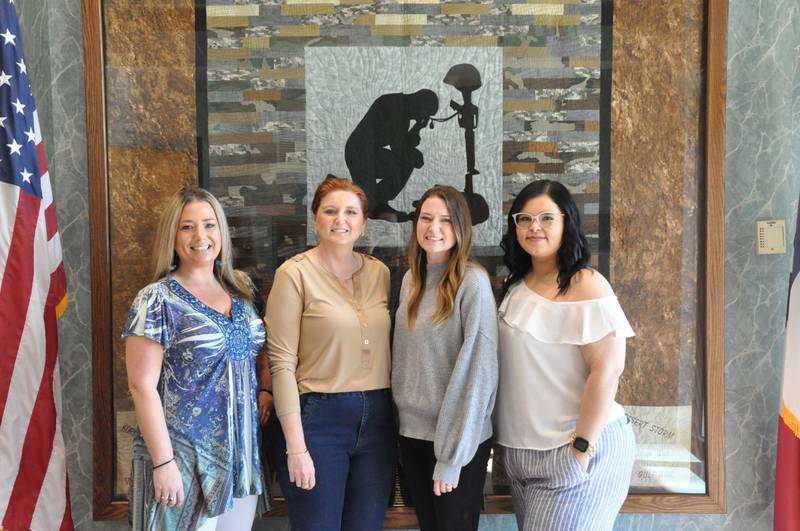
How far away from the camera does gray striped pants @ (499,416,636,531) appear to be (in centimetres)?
172

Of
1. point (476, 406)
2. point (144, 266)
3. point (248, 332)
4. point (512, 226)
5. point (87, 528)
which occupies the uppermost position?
point (512, 226)

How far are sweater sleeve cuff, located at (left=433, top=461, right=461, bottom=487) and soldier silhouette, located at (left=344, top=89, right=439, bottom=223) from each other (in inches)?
40.0

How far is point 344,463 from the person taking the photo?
186 cm

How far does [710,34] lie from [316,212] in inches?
64.5

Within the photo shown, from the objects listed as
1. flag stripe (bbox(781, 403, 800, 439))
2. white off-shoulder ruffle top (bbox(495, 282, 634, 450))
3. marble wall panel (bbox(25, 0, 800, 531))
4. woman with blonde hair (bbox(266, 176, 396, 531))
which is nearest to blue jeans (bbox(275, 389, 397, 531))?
woman with blonde hair (bbox(266, 176, 396, 531))

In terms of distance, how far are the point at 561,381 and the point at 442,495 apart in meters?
0.50

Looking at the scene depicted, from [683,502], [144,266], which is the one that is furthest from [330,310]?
[683,502]

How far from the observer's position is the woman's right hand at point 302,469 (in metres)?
1.80

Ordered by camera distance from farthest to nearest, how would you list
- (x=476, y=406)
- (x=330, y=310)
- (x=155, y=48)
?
(x=155, y=48) → (x=330, y=310) → (x=476, y=406)

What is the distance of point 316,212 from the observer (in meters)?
1.93

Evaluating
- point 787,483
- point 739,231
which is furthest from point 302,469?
point 739,231

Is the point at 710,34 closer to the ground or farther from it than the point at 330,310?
farther from it

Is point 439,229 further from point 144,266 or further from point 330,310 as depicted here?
point 144,266

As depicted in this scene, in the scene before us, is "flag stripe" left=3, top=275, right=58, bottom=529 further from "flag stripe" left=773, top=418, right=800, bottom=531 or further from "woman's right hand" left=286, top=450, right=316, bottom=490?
"flag stripe" left=773, top=418, right=800, bottom=531
